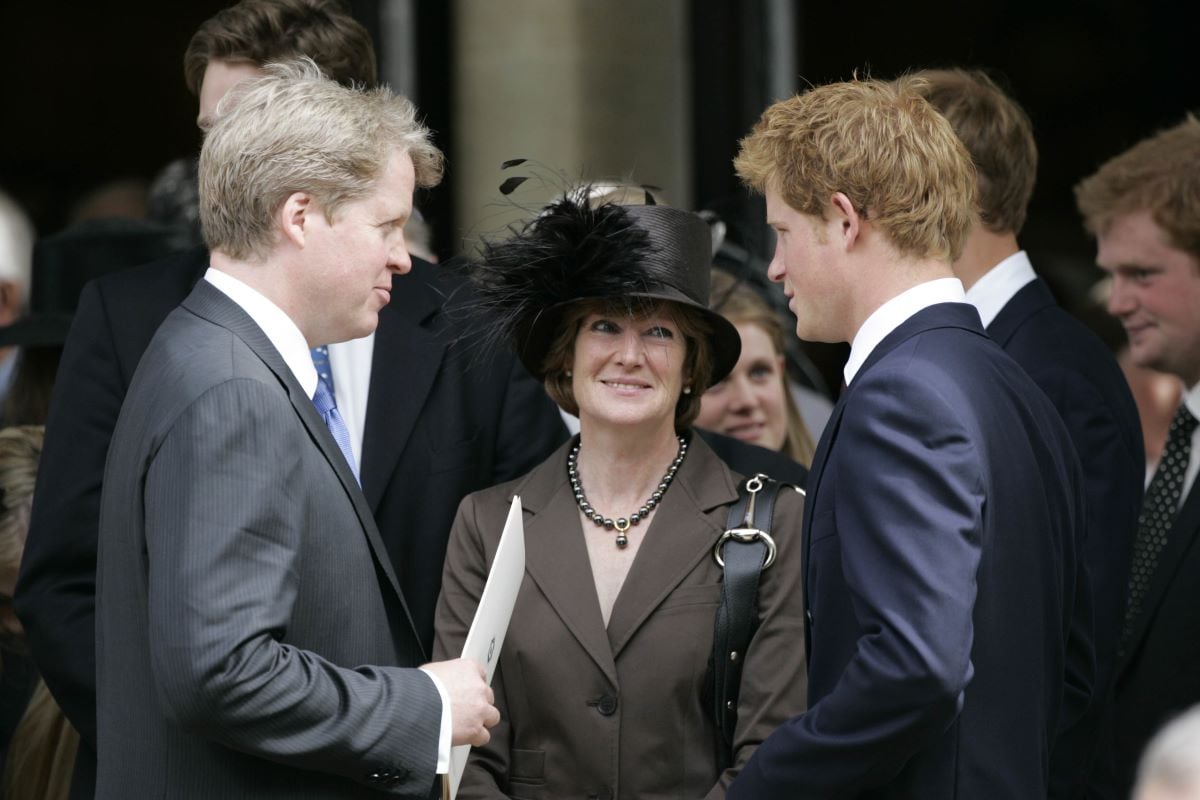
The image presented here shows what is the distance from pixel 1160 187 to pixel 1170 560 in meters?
0.93

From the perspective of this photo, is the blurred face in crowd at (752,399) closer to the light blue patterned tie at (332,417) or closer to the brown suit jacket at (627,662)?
the brown suit jacket at (627,662)

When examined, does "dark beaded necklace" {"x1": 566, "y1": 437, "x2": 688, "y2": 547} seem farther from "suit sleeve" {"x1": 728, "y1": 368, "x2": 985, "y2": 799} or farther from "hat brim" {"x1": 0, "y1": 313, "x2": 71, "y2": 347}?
"hat brim" {"x1": 0, "y1": 313, "x2": 71, "y2": 347}

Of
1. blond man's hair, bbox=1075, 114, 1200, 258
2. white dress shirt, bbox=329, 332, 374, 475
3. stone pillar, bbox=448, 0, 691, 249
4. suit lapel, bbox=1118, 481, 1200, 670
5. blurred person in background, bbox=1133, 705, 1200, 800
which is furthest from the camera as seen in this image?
stone pillar, bbox=448, 0, 691, 249

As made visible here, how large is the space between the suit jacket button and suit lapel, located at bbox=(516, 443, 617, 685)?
0.03 meters

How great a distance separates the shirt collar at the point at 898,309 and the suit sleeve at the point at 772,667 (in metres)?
0.49

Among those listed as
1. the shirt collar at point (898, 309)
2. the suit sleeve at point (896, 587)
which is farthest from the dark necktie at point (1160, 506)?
the suit sleeve at point (896, 587)

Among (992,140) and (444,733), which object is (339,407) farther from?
(992,140)

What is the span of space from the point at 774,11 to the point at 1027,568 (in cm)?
447

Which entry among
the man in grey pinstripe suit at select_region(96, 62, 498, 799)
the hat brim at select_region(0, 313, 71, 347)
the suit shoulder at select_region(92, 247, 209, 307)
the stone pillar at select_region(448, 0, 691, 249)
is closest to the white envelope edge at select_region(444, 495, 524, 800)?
the man in grey pinstripe suit at select_region(96, 62, 498, 799)

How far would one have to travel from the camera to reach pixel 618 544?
318cm

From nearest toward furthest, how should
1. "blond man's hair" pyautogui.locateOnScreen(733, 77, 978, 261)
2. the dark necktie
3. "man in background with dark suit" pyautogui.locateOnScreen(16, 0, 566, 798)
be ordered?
1. "blond man's hair" pyautogui.locateOnScreen(733, 77, 978, 261)
2. "man in background with dark suit" pyautogui.locateOnScreen(16, 0, 566, 798)
3. the dark necktie

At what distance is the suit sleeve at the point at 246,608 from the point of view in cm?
224

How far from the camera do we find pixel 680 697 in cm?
303

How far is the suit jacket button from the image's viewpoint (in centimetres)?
303
